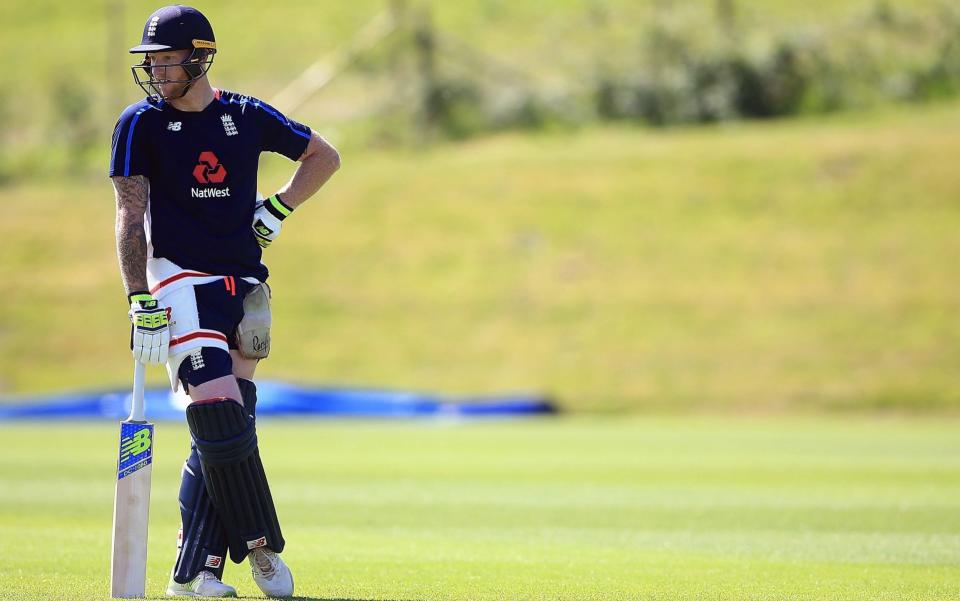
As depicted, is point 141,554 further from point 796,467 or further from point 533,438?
point 533,438

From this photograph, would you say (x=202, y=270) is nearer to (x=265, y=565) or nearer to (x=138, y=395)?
(x=138, y=395)

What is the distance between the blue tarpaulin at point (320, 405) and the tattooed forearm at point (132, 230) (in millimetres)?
17058

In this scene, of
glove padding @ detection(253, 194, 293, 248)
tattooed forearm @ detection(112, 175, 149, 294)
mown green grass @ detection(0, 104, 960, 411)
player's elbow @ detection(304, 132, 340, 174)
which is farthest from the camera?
mown green grass @ detection(0, 104, 960, 411)

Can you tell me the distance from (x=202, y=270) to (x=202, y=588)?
1.26 meters

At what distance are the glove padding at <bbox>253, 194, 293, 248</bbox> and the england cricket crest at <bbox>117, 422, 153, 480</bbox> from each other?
36.5 inches

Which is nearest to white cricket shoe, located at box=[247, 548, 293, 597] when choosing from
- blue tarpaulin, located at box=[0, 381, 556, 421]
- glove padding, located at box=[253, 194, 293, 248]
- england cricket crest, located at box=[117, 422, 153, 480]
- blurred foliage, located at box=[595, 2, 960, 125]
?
england cricket crest, located at box=[117, 422, 153, 480]

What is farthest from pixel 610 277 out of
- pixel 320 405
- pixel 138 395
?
pixel 138 395

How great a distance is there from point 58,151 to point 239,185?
40012 mm

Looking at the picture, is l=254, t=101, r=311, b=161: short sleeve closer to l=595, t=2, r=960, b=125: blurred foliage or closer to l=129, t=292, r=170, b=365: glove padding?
l=129, t=292, r=170, b=365: glove padding

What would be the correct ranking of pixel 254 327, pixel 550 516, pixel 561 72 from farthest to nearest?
1. pixel 561 72
2. pixel 550 516
3. pixel 254 327

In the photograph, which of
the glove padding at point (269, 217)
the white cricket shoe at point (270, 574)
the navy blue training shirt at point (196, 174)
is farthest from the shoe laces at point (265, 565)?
the glove padding at point (269, 217)

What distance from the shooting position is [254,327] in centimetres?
537

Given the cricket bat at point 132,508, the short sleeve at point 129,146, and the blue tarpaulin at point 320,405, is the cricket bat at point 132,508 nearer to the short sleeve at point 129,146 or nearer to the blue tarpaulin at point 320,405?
the short sleeve at point 129,146

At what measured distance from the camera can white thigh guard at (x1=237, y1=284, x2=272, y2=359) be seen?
5.36m
